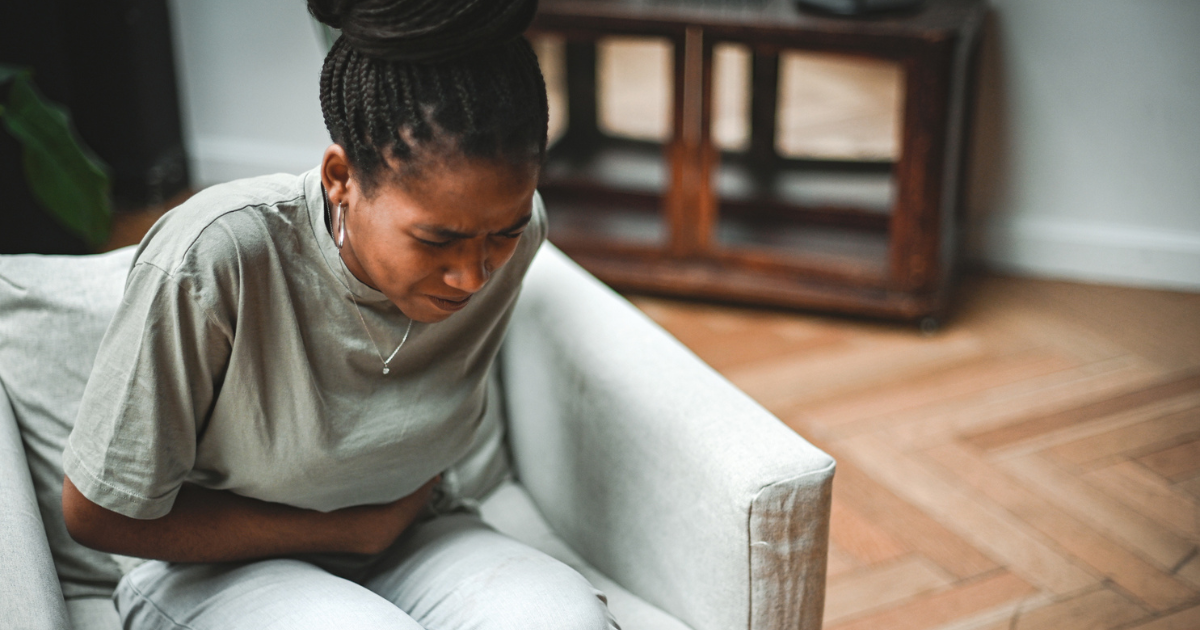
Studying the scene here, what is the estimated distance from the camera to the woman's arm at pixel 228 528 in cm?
83

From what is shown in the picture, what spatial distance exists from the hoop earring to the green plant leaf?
0.95 meters

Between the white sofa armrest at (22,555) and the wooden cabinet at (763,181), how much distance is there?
61.9 inches

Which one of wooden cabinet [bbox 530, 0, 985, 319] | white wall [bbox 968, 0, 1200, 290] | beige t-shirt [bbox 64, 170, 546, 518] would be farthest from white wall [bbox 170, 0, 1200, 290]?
beige t-shirt [bbox 64, 170, 546, 518]

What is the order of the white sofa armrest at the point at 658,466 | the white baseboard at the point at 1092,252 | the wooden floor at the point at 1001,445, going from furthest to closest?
the white baseboard at the point at 1092,252 < the wooden floor at the point at 1001,445 < the white sofa armrest at the point at 658,466

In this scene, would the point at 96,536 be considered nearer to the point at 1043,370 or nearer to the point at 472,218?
the point at 472,218

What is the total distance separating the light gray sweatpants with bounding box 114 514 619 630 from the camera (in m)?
0.84

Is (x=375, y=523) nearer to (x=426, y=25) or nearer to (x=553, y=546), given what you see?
(x=553, y=546)

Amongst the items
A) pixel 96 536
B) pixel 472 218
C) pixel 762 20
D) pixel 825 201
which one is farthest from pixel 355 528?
pixel 825 201

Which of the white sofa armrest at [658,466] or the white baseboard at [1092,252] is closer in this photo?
the white sofa armrest at [658,466]

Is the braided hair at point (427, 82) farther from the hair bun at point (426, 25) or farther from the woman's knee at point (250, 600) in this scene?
the woman's knee at point (250, 600)

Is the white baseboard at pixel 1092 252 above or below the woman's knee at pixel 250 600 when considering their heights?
below

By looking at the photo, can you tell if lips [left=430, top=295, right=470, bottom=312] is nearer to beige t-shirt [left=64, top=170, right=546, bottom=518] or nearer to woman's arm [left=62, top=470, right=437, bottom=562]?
beige t-shirt [left=64, top=170, right=546, bottom=518]

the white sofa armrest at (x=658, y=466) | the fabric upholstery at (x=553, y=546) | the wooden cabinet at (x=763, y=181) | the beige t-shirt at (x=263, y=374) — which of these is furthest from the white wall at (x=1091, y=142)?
the beige t-shirt at (x=263, y=374)

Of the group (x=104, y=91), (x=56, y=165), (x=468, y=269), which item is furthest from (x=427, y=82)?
(x=104, y=91)
